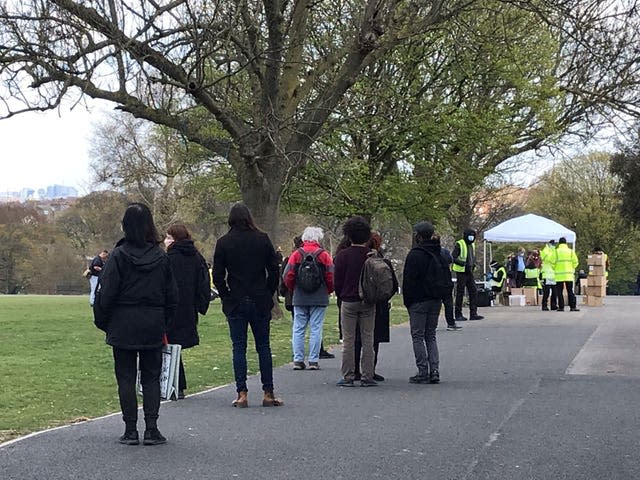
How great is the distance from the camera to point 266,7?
62.1 feet

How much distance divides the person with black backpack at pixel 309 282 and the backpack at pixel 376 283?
4.07 feet

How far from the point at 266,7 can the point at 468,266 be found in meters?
7.05

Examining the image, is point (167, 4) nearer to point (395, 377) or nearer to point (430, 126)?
point (395, 377)

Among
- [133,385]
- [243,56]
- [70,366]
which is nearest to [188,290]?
[133,385]

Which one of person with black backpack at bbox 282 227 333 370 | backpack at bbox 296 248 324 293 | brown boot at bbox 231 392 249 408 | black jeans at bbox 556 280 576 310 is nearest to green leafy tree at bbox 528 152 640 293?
black jeans at bbox 556 280 576 310

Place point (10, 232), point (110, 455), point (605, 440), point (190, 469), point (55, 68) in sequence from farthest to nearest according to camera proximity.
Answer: point (10, 232) < point (55, 68) < point (605, 440) < point (110, 455) < point (190, 469)

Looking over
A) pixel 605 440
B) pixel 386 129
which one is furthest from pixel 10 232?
pixel 605 440

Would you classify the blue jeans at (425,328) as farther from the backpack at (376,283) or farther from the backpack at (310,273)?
the backpack at (310,273)

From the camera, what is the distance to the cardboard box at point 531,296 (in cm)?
2912

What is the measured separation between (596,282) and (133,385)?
22.1 metres

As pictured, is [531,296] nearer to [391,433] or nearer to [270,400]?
[270,400]

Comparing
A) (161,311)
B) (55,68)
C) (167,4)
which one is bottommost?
(161,311)

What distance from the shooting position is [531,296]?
29.2m

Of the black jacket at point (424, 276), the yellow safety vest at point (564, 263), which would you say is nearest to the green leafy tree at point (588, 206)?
the yellow safety vest at point (564, 263)
